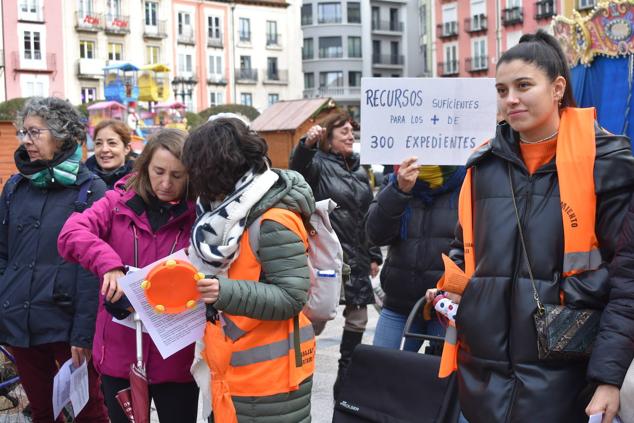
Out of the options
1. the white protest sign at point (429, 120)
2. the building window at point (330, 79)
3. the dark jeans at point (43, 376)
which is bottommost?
the dark jeans at point (43, 376)

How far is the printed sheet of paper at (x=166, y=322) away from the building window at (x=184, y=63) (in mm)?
60055

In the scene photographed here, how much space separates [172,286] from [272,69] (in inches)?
2574

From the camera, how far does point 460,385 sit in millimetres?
2812

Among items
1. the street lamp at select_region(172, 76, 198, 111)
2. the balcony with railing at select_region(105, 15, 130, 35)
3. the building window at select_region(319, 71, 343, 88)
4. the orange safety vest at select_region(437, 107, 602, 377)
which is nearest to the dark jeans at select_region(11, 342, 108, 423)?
the orange safety vest at select_region(437, 107, 602, 377)

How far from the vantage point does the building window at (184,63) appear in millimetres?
61938

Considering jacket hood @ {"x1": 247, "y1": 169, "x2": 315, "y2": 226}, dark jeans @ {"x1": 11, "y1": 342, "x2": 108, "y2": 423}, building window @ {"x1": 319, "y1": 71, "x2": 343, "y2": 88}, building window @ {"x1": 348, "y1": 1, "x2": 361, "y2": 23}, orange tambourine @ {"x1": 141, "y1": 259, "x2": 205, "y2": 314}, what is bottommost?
dark jeans @ {"x1": 11, "y1": 342, "x2": 108, "y2": 423}

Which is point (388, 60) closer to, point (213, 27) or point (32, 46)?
point (213, 27)

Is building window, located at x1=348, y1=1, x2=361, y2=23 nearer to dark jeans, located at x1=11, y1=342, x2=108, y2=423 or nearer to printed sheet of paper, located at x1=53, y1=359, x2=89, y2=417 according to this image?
dark jeans, located at x1=11, y1=342, x2=108, y2=423

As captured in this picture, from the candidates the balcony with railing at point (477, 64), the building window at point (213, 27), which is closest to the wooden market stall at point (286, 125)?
the balcony with railing at point (477, 64)

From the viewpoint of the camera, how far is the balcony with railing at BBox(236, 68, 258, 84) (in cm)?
6515

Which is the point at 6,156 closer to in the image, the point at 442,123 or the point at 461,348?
the point at 442,123

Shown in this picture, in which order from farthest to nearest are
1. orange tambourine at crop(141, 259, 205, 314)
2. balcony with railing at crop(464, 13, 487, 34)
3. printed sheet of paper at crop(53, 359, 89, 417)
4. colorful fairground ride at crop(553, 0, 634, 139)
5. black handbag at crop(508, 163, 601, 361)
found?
balcony with railing at crop(464, 13, 487, 34)
colorful fairground ride at crop(553, 0, 634, 139)
printed sheet of paper at crop(53, 359, 89, 417)
orange tambourine at crop(141, 259, 205, 314)
black handbag at crop(508, 163, 601, 361)

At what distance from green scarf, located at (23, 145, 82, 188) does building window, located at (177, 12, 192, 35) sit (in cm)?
5965

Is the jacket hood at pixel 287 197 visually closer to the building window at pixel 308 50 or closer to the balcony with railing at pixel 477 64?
the balcony with railing at pixel 477 64
